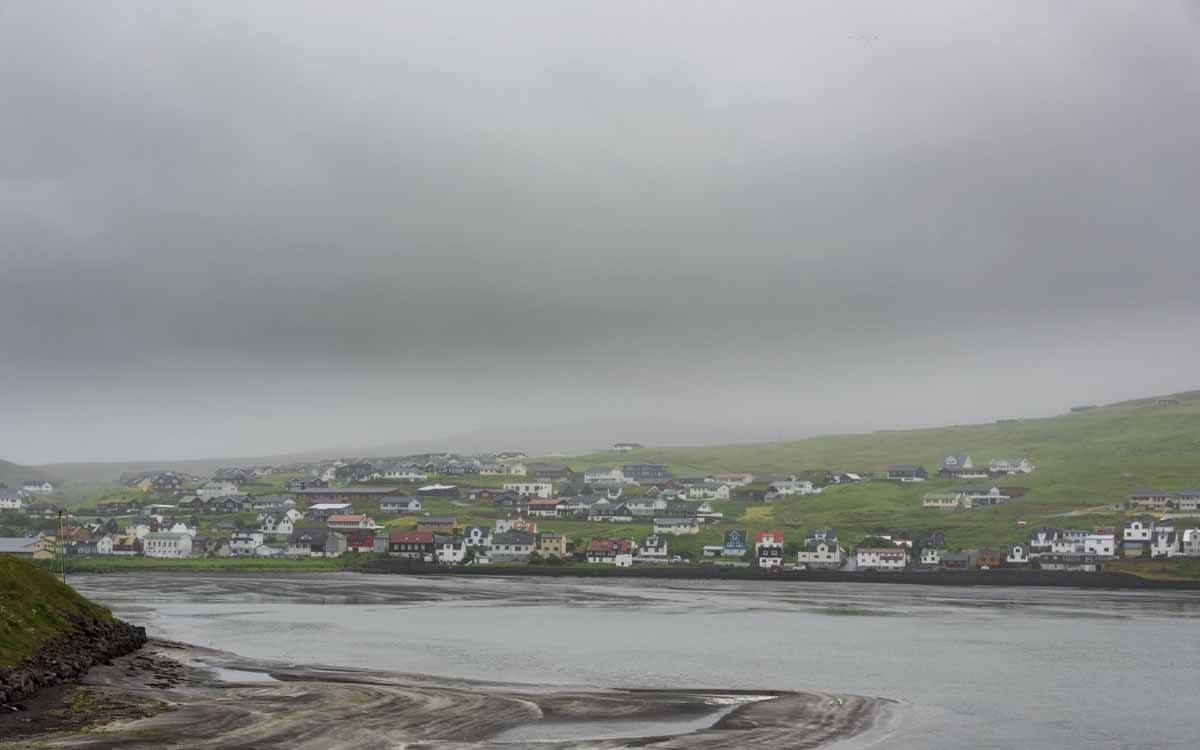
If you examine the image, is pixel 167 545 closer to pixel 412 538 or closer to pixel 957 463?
pixel 412 538

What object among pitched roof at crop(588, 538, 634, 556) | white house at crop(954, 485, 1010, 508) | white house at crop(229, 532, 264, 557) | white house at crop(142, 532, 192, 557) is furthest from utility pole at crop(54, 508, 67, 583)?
white house at crop(954, 485, 1010, 508)

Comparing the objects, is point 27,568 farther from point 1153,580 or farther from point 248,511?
point 248,511

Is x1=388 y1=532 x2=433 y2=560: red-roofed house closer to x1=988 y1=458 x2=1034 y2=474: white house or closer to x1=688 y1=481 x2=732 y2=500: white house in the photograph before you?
x1=688 y1=481 x2=732 y2=500: white house

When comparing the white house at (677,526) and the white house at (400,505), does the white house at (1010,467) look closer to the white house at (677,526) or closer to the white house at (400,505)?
the white house at (677,526)

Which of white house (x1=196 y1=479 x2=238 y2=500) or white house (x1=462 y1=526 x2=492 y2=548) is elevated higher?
white house (x1=196 y1=479 x2=238 y2=500)

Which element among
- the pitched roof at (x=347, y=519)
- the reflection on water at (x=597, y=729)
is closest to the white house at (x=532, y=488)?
the pitched roof at (x=347, y=519)

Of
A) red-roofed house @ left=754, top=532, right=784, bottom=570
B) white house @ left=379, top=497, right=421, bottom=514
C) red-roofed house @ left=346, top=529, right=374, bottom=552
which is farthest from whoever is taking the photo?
white house @ left=379, top=497, right=421, bottom=514

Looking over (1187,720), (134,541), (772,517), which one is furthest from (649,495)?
(1187,720)

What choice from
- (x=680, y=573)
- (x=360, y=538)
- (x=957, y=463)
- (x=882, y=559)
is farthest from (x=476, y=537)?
(x=957, y=463)
